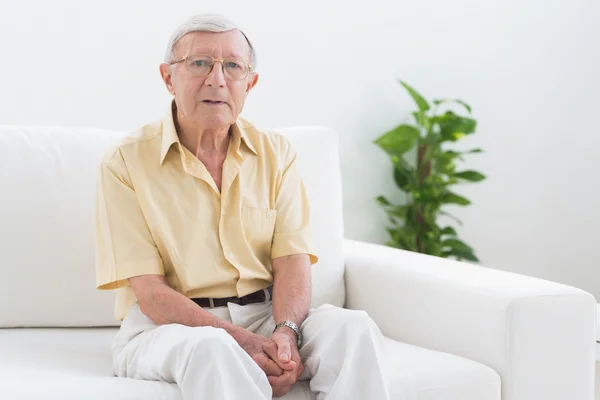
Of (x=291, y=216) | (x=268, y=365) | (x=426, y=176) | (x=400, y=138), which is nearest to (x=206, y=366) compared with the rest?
(x=268, y=365)

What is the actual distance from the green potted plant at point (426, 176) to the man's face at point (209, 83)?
1495mm

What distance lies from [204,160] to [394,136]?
1.51 metres

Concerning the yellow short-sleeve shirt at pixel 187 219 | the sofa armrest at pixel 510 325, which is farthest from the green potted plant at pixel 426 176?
the yellow short-sleeve shirt at pixel 187 219

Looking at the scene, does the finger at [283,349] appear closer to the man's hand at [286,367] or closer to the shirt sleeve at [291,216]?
the man's hand at [286,367]

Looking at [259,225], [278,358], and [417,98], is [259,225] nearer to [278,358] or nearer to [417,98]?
[278,358]

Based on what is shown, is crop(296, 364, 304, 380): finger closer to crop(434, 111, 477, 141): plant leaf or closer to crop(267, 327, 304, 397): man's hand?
crop(267, 327, 304, 397): man's hand

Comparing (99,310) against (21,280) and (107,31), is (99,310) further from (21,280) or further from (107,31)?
(107,31)

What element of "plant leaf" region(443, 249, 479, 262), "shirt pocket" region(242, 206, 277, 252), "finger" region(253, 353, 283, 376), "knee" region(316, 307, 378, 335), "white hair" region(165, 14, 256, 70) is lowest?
"plant leaf" region(443, 249, 479, 262)

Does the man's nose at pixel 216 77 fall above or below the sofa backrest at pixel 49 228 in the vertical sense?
above

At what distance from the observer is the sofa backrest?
6.68ft

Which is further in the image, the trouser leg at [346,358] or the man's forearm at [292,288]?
the man's forearm at [292,288]

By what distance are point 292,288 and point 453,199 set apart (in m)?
1.58

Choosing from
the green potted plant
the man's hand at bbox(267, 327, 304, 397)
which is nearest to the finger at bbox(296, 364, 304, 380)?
the man's hand at bbox(267, 327, 304, 397)

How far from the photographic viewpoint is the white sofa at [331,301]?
180 cm
